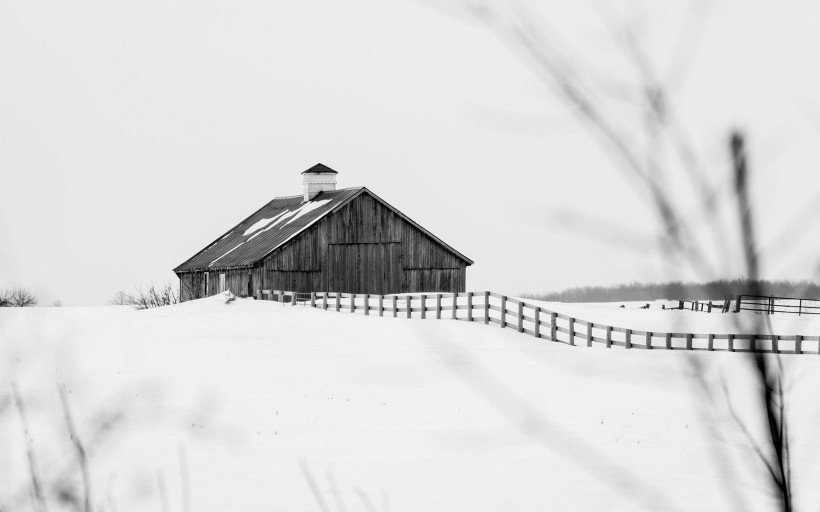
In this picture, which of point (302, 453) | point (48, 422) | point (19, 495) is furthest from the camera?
point (48, 422)

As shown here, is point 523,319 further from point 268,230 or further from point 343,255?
point 268,230

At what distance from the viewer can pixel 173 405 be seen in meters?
18.4

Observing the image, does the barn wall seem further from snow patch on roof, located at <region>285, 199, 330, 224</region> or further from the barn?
snow patch on roof, located at <region>285, 199, 330, 224</region>

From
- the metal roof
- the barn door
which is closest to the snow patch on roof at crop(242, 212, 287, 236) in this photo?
the metal roof

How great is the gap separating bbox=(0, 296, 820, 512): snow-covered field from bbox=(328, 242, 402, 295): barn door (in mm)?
10080

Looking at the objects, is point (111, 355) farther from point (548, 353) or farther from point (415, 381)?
point (548, 353)

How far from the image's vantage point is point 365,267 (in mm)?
40625

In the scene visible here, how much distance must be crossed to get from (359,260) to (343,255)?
2.48ft

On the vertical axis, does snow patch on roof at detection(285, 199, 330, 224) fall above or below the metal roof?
below

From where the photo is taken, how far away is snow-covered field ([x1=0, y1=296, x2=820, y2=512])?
41.5 feet

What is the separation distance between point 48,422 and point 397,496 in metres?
7.24

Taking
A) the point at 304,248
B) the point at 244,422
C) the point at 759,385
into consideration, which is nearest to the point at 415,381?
the point at 244,422

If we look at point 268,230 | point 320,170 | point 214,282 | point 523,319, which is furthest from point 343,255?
point 523,319

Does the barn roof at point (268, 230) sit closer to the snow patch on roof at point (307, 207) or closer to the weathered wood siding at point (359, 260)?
the snow patch on roof at point (307, 207)
